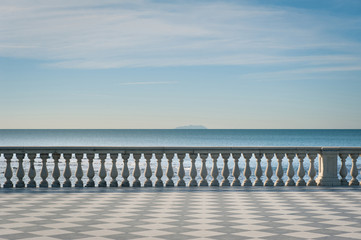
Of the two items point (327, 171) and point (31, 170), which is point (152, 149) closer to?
point (31, 170)

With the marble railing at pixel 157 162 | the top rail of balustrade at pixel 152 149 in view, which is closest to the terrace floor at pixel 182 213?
the marble railing at pixel 157 162

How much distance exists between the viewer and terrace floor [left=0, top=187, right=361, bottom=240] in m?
8.34

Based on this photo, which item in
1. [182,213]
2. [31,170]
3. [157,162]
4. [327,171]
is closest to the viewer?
[182,213]

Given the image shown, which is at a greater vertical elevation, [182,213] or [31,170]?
[31,170]

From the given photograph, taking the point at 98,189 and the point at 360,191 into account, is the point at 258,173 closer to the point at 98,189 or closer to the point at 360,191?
the point at 360,191

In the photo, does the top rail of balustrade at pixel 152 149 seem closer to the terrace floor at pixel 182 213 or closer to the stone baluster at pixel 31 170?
the stone baluster at pixel 31 170

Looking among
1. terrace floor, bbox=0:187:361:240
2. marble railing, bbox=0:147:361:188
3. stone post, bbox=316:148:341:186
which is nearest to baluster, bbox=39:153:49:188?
marble railing, bbox=0:147:361:188

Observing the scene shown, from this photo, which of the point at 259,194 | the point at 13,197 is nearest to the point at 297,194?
the point at 259,194

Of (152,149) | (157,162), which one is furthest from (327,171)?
(152,149)

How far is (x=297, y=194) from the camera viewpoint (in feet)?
43.4

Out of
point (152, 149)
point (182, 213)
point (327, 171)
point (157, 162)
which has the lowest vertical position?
point (182, 213)

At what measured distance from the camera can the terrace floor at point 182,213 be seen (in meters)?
8.34

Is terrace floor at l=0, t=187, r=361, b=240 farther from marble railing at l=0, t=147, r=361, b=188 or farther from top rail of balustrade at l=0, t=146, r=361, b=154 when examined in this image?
top rail of balustrade at l=0, t=146, r=361, b=154

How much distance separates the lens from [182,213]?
10281 mm
